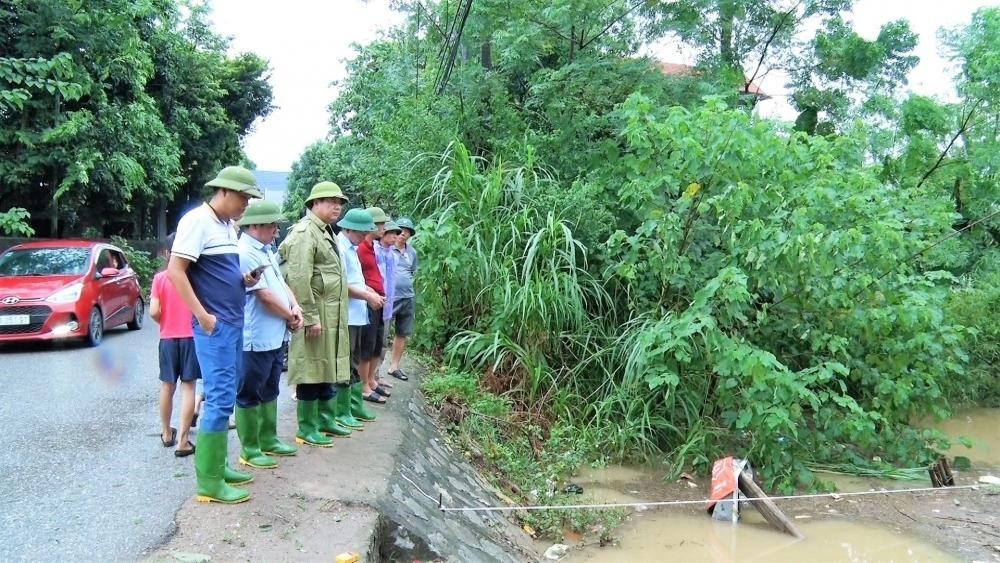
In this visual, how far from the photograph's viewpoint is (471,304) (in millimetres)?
8438

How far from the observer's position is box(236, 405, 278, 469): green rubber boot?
4.17m

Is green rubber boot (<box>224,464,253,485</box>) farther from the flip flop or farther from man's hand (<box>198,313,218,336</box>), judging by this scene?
the flip flop

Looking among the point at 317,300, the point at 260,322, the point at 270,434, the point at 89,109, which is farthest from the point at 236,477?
the point at 89,109

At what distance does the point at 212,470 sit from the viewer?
3607 millimetres

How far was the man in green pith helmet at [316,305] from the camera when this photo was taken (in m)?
4.52

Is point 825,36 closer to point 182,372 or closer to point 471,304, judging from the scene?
point 471,304

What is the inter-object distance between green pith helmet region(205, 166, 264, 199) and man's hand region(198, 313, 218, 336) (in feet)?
2.18

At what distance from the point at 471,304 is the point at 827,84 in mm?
9212

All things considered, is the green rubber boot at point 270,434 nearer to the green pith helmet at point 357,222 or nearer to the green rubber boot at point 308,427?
the green rubber boot at point 308,427

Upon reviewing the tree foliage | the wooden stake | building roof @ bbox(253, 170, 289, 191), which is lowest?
the wooden stake

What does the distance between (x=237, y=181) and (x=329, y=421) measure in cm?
209

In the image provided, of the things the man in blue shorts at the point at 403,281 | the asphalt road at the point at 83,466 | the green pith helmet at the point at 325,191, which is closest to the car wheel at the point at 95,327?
the asphalt road at the point at 83,466

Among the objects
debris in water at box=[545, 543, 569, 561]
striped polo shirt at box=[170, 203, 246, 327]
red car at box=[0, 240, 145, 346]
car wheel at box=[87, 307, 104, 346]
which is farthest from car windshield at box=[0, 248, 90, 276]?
debris in water at box=[545, 543, 569, 561]

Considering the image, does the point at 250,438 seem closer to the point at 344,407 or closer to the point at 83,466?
the point at 344,407
